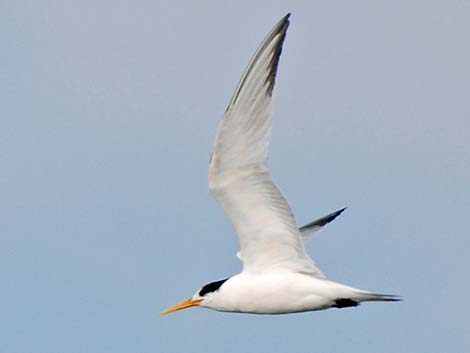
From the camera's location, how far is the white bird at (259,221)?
17.6 m

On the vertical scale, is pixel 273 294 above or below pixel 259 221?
below

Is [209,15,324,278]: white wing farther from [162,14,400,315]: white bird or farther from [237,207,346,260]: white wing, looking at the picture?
[237,207,346,260]: white wing

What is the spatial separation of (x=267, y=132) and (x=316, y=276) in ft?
6.75

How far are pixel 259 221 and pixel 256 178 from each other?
705mm

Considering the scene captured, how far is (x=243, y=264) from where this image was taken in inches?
757

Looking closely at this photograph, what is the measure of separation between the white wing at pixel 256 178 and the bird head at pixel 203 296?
451 mm

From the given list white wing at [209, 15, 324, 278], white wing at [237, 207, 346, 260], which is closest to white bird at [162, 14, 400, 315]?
white wing at [209, 15, 324, 278]

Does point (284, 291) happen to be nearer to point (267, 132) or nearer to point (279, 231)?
point (279, 231)

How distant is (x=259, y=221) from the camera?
1870 cm

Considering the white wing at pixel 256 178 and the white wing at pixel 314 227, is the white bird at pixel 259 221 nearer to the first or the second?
the white wing at pixel 256 178

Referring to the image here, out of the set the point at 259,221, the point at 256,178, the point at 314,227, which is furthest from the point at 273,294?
the point at 314,227

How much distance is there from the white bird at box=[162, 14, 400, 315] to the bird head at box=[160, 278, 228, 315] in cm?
1

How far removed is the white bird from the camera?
17578mm

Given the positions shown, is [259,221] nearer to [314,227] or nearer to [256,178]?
[256,178]
